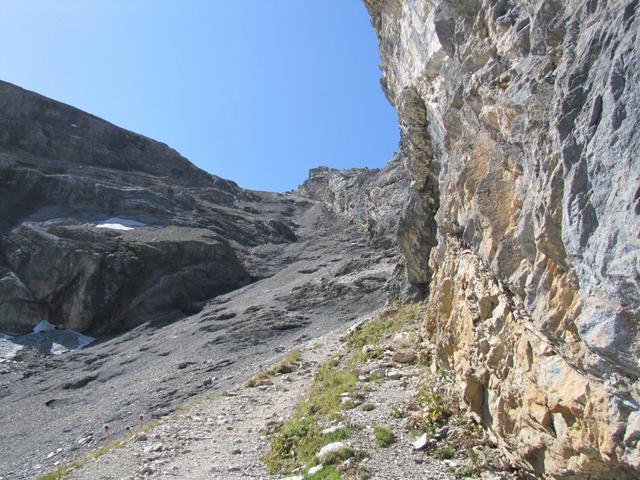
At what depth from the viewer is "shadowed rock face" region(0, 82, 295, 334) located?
5694 cm

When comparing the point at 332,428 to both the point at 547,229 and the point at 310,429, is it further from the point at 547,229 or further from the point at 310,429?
the point at 547,229

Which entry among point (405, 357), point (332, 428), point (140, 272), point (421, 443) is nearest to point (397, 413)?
point (332, 428)

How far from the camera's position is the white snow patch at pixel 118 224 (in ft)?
228

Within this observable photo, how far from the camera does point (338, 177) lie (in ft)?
361

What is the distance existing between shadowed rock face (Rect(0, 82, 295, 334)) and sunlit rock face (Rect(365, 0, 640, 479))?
44.1 m

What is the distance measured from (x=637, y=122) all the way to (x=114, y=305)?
57.3 m

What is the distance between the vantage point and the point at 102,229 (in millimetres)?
66312

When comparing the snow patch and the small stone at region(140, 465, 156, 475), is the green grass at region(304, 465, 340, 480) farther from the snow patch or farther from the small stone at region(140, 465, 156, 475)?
the snow patch

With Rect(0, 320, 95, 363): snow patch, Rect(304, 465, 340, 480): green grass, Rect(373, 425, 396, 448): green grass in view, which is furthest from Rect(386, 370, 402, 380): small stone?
Rect(0, 320, 95, 363): snow patch

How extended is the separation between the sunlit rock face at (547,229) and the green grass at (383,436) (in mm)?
1976

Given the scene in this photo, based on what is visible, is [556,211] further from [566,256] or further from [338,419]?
[338,419]

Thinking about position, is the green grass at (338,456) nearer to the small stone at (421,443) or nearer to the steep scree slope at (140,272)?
the small stone at (421,443)

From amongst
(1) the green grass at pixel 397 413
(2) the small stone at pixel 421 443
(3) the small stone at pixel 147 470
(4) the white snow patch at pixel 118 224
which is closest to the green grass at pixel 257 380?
(3) the small stone at pixel 147 470

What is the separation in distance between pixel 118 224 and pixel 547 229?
69.0 meters
